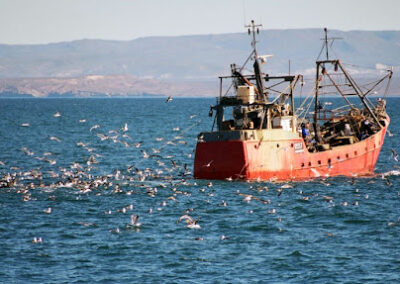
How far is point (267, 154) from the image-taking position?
52.6m

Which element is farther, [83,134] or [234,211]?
[83,134]

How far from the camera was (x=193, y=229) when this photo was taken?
1604 inches

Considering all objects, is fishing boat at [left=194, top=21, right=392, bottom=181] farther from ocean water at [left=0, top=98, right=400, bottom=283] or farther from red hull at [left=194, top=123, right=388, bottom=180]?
ocean water at [left=0, top=98, right=400, bottom=283]

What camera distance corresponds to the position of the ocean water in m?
32.9

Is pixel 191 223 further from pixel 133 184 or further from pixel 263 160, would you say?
pixel 133 184

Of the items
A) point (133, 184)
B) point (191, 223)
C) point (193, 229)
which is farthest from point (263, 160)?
point (193, 229)

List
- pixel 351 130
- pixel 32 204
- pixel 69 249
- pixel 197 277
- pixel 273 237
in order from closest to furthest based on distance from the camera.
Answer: pixel 197 277, pixel 69 249, pixel 273 237, pixel 32 204, pixel 351 130

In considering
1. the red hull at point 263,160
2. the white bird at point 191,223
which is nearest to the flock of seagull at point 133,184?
the white bird at point 191,223

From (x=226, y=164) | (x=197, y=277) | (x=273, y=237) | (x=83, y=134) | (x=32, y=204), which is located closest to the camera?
(x=197, y=277)

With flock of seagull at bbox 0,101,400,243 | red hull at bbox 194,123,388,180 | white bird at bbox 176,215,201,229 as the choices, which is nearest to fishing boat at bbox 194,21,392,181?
red hull at bbox 194,123,388,180

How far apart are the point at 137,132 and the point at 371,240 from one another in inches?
3586

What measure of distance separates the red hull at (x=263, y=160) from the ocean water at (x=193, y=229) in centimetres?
92

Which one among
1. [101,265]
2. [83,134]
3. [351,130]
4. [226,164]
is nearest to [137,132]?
[83,134]

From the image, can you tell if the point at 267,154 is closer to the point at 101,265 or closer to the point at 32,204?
the point at 32,204
